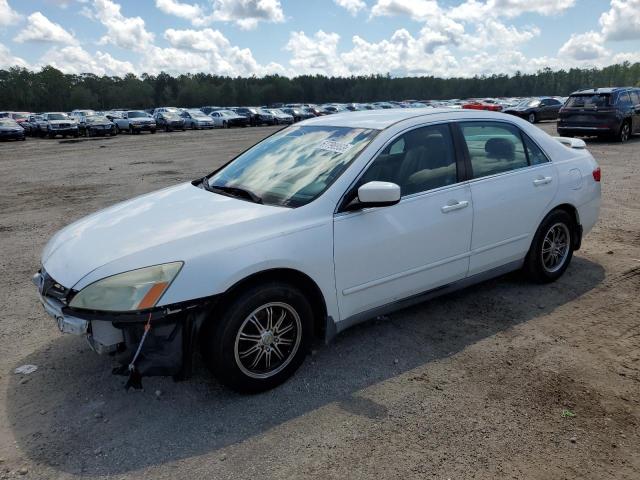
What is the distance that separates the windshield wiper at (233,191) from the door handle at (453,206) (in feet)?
4.51

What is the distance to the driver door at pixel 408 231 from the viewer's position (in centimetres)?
338

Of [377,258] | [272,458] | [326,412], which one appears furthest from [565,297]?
[272,458]

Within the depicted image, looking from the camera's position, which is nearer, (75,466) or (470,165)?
(75,466)

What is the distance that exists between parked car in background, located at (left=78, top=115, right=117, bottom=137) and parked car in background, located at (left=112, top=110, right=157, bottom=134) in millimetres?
1606

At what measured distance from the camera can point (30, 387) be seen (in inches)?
131

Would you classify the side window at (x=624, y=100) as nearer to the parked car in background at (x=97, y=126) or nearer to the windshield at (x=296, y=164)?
the windshield at (x=296, y=164)

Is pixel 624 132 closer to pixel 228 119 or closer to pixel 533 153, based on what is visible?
pixel 533 153

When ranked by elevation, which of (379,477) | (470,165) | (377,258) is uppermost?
(470,165)

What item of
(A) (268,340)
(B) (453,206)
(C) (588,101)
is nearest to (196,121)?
(C) (588,101)

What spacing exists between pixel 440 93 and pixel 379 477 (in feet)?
464

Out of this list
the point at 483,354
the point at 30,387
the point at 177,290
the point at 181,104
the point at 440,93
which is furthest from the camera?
the point at 440,93

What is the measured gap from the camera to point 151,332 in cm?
278

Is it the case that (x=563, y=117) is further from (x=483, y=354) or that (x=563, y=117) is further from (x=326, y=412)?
(x=326, y=412)

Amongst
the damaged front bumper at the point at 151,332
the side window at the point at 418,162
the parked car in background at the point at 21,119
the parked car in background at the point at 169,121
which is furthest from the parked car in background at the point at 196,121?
the damaged front bumper at the point at 151,332
